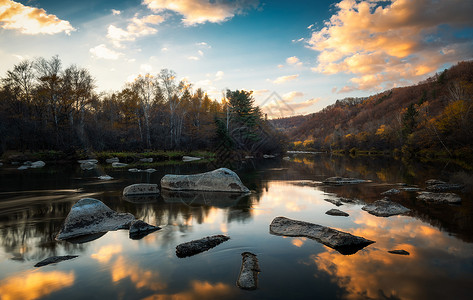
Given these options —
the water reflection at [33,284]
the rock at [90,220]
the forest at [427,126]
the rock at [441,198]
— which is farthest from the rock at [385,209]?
the forest at [427,126]

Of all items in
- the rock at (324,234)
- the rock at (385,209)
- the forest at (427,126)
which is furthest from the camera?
the forest at (427,126)

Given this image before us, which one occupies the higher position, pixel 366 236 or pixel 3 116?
pixel 3 116

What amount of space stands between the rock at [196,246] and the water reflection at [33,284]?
6.87ft

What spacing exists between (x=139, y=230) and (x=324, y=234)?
5.18 meters

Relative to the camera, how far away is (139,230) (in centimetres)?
696

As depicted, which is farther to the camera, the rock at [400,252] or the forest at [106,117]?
the forest at [106,117]

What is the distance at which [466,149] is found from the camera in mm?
32844

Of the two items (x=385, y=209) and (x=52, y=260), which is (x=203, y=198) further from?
(x=385, y=209)

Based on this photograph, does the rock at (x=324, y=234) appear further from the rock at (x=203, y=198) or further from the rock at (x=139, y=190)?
the rock at (x=139, y=190)

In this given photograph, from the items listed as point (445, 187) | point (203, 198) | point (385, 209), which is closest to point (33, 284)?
point (203, 198)

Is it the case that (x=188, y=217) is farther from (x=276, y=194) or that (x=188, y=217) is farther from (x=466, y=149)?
(x=466, y=149)

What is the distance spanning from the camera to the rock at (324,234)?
5.83 meters

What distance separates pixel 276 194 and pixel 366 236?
683cm

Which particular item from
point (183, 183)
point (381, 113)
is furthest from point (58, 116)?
point (381, 113)
